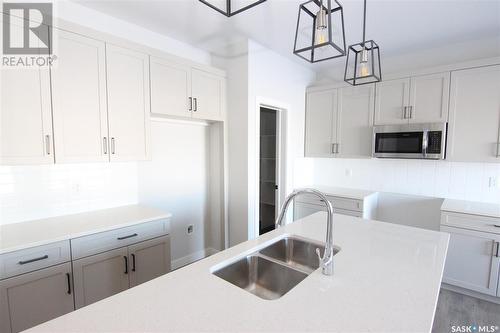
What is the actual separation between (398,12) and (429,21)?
420 mm

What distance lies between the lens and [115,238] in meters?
1.98

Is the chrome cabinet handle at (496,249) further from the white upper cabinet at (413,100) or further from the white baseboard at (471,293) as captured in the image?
the white upper cabinet at (413,100)

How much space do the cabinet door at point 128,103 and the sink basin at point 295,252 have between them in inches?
58.9

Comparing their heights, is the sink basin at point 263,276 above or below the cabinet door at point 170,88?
below

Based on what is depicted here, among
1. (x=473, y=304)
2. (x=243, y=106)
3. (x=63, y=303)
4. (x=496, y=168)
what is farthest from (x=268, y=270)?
(x=496, y=168)

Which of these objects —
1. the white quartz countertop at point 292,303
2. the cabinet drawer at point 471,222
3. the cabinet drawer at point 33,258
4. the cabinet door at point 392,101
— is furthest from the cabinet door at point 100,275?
the cabinet door at point 392,101

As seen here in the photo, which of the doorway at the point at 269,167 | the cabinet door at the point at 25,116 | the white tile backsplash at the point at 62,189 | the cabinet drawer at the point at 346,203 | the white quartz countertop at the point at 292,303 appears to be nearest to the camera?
the white quartz countertop at the point at 292,303

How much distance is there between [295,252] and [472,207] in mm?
2234

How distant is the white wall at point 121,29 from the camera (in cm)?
211

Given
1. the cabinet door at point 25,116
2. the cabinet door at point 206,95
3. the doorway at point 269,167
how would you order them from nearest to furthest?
the cabinet door at point 25,116 < the cabinet door at point 206,95 < the doorway at point 269,167

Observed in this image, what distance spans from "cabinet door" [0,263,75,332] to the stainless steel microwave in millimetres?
3339

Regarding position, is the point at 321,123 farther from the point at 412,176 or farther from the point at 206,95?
the point at 206,95

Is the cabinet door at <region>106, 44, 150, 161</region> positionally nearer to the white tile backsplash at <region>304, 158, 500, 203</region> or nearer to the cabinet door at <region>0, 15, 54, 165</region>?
the cabinet door at <region>0, 15, 54, 165</region>

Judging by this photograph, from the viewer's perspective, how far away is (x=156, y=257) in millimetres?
2264
